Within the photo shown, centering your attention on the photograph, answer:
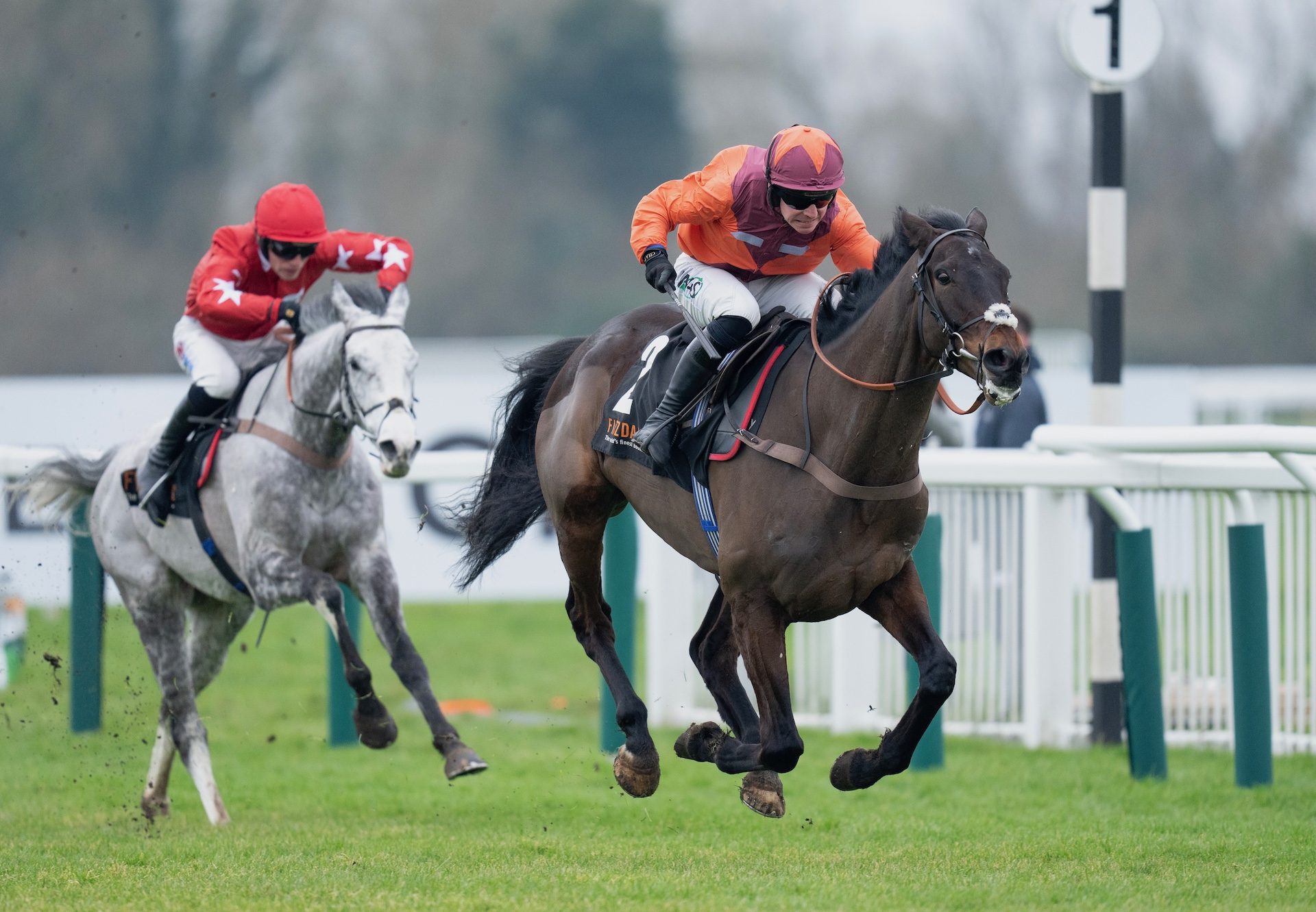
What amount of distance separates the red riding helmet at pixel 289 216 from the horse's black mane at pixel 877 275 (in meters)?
2.21

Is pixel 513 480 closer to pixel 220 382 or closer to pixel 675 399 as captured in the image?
pixel 220 382

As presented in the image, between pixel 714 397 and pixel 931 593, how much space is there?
77.8 inches

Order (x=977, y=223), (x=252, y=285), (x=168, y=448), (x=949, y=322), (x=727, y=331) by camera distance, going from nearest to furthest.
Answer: (x=949, y=322)
(x=977, y=223)
(x=727, y=331)
(x=168, y=448)
(x=252, y=285)

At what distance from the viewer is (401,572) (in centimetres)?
1184

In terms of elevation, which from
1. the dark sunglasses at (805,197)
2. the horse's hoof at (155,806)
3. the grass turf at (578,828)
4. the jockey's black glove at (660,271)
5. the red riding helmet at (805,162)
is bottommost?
the horse's hoof at (155,806)

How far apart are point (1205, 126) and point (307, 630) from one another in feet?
82.3

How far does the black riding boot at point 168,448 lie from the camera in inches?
246

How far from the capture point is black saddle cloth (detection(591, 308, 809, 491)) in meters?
4.77

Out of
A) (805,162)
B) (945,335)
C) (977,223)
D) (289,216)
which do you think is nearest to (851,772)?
(945,335)

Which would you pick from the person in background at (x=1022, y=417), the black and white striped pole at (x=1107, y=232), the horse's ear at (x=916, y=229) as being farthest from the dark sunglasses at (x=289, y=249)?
the person in background at (x=1022, y=417)

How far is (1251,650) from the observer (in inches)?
227

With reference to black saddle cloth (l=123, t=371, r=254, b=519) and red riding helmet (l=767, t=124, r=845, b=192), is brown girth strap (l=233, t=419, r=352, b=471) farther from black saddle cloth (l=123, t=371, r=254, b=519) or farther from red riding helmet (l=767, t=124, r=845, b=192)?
red riding helmet (l=767, t=124, r=845, b=192)

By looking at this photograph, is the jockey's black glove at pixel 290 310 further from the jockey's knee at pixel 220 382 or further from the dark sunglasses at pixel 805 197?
the dark sunglasses at pixel 805 197

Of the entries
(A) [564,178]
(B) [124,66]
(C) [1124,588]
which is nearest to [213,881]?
(C) [1124,588]
